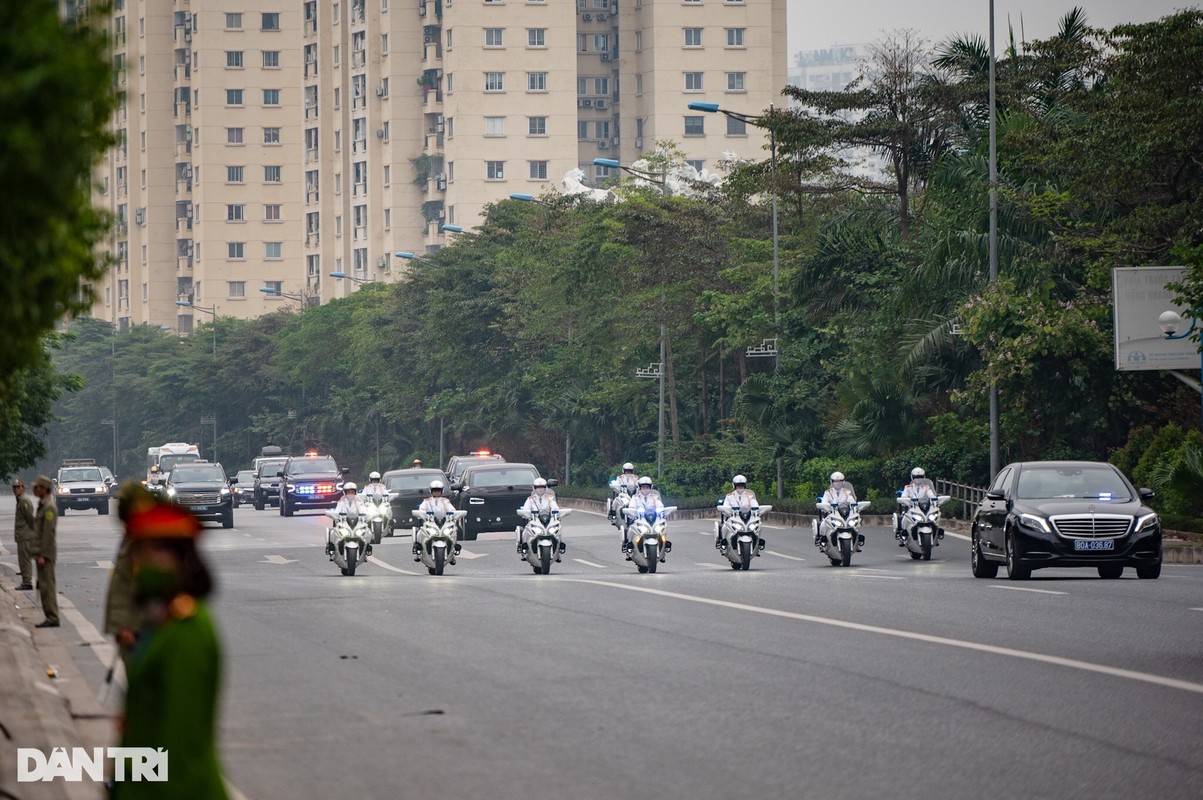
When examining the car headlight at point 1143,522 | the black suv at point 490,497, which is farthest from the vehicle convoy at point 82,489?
the car headlight at point 1143,522

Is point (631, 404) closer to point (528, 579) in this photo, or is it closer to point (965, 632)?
point (528, 579)

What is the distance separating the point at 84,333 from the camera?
147000 mm

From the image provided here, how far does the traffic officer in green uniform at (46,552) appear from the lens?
68.3 ft

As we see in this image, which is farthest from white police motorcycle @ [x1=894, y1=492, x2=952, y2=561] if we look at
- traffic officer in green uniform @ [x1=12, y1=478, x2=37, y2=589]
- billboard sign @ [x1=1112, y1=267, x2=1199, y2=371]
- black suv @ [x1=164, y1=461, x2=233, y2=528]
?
black suv @ [x1=164, y1=461, x2=233, y2=528]

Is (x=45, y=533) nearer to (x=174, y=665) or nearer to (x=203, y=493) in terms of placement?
(x=174, y=665)

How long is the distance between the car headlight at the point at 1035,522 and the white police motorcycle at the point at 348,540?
10.6 metres

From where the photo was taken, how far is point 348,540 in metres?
30.6

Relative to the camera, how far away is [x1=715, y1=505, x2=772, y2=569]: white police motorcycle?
31.6m

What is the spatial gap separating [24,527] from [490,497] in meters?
19.5

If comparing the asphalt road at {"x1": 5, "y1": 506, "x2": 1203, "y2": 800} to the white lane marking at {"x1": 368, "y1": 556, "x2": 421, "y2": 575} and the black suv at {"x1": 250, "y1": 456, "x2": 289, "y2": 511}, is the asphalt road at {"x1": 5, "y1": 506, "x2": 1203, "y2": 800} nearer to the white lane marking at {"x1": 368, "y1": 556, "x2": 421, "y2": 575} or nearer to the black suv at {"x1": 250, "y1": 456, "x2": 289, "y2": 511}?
the white lane marking at {"x1": 368, "y1": 556, "x2": 421, "y2": 575}

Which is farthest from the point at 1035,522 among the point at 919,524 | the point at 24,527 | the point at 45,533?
the point at 24,527

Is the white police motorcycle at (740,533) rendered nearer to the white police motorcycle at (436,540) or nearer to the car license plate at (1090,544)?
the white police motorcycle at (436,540)

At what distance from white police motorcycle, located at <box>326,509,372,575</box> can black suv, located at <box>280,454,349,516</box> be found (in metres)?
31.9

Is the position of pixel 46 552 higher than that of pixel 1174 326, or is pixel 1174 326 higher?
pixel 1174 326
